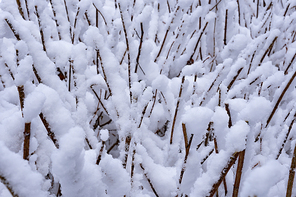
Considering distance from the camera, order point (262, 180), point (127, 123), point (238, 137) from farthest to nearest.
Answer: point (127, 123), point (238, 137), point (262, 180)

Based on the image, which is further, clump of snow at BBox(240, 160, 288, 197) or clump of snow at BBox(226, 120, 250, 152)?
clump of snow at BBox(226, 120, 250, 152)

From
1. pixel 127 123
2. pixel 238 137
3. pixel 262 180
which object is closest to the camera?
pixel 262 180

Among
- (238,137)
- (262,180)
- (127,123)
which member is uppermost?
(127,123)

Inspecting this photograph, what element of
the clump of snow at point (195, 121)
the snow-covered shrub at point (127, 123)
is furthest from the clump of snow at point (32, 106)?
the clump of snow at point (195, 121)

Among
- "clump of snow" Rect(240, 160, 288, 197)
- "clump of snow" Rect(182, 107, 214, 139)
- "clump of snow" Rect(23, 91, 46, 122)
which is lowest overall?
"clump of snow" Rect(240, 160, 288, 197)

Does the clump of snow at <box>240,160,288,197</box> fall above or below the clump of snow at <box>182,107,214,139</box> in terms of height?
below

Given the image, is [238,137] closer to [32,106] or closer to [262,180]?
[262,180]

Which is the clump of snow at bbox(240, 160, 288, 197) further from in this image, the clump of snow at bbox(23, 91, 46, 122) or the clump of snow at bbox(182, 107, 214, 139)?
the clump of snow at bbox(23, 91, 46, 122)

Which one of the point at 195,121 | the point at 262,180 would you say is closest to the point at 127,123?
the point at 195,121

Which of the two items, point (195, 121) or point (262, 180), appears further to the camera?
point (195, 121)

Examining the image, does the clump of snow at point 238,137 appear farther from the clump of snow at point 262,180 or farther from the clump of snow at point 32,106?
the clump of snow at point 32,106

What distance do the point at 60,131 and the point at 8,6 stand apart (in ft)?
2.77

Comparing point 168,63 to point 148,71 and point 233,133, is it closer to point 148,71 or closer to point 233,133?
point 148,71

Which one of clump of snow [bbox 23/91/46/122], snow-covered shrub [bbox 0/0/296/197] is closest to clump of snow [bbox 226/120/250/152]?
snow-covered shrub [bbox 0/0/296/197]
